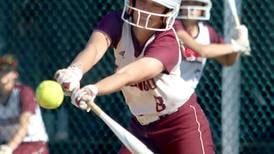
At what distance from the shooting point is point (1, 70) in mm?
6605

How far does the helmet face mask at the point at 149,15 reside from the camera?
4.32 m

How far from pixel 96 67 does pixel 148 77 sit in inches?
113

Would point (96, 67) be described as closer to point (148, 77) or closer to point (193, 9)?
point (193, 9)

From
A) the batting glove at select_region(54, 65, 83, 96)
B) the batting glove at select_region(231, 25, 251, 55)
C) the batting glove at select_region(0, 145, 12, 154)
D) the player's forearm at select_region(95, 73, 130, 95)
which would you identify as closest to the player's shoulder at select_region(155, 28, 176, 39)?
the player's forearm at select_region(95, 73, 130, 95)

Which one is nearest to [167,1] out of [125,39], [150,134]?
[125,39]

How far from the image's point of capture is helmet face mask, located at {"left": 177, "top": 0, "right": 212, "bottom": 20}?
5.68m

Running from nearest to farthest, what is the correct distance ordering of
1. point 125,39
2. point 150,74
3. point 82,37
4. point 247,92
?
1. point 150,74
2. point 125,39
3. point 247,92
4. point 82,37

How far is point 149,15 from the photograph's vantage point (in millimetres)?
4312

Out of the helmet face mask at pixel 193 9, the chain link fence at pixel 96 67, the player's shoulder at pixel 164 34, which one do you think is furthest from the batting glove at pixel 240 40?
the player's shoulder at pixel 164 34

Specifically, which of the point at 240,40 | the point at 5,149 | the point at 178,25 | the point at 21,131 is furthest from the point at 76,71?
the point at 21,131

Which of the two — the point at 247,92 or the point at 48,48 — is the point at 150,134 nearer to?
the point at 247,92

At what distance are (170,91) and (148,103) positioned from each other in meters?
0.12

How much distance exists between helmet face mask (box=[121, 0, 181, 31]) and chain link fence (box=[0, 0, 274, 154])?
2.19 metres

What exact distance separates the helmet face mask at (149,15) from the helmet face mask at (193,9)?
1.27 m
